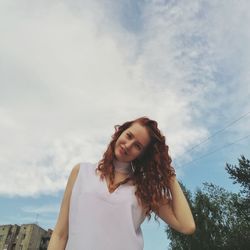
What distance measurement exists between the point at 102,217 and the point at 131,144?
0.54 metres

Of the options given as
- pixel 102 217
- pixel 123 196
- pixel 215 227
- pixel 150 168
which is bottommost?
pixel 102 217

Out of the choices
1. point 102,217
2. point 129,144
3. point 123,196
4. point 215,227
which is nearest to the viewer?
point 102,217

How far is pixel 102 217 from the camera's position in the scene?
1.96 metres

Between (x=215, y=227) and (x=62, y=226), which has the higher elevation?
(x=215, y=227)

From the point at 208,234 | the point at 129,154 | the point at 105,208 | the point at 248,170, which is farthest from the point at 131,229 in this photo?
the point at 208,234

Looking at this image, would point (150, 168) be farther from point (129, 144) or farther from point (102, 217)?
point (102, 217)

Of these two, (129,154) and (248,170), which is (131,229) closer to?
(129,154)

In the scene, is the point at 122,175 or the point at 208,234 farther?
the point at 208,234

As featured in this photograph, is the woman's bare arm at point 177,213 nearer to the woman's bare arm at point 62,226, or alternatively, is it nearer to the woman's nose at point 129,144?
the woman's nose at point 129,144

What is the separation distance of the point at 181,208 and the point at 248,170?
35893mm

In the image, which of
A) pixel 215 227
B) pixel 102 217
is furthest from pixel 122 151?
pixel 215 227

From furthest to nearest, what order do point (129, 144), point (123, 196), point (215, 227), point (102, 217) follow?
point (215, 227) → point (129, 144) → point (123, 196) → point (102, 217)

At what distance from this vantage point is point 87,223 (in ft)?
6.40

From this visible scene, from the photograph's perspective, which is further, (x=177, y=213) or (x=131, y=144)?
(x=131, y=144)
